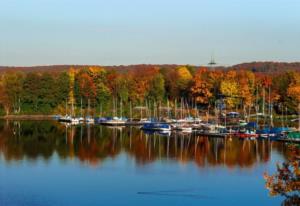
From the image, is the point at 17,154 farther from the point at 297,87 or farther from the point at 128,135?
the point at 297,87

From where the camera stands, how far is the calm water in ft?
67.5

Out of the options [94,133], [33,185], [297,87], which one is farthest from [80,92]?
[33,185]

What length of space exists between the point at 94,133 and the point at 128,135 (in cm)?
307

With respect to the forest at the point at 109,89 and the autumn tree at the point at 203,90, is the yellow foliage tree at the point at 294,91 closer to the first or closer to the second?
the forest at the point at 109,89

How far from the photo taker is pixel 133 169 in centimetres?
2648

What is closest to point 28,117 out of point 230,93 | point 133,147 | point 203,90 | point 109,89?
point 109,89

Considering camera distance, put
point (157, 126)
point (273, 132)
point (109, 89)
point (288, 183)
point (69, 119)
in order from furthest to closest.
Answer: point (109, 89) < point (69, 119) < point (157, 126) < point (273, 132) < point (288, 183)

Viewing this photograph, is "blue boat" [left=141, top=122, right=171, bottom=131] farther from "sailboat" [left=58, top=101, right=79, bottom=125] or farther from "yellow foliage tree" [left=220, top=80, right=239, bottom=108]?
"sailboat" [left=58, top=101, right=79, bottom=125]

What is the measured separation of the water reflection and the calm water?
2.1 inches

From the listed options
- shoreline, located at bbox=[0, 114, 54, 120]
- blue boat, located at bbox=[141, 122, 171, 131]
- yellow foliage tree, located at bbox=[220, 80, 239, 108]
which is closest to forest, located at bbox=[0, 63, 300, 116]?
shoreline, located at bbox=[0, 114, 54, 120]

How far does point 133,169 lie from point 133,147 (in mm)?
8247

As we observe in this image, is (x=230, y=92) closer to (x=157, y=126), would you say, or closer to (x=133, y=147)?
(x=157, y=126)

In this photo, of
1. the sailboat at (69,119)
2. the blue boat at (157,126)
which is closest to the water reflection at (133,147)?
the blue boat at (157,126)

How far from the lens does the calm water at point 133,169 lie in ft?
67.5
